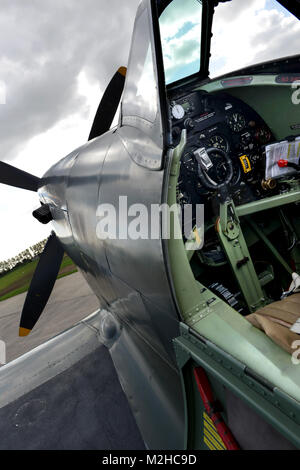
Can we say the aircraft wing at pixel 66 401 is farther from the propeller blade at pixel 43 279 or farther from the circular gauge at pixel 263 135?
the circular gauge at pixel 263 135

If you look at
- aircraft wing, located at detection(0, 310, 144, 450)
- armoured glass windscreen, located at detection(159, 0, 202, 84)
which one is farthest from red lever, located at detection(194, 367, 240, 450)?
armoured glass windscreen, located at detection(159, 0, 202, 84)

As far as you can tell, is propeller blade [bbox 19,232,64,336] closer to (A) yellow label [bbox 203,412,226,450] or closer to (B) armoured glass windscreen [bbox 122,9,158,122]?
(B) armoured glass windscreen [bbox 122,9,158,122]

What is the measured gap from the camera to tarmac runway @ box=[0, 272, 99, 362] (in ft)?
22.2

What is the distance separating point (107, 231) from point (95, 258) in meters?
0.45

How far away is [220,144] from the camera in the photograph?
297 centimetres

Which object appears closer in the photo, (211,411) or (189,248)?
(211,411)

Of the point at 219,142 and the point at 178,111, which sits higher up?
the point at 178,111

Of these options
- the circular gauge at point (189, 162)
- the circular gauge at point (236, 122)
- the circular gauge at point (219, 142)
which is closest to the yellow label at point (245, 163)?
the circular gauge at point (219, 142)

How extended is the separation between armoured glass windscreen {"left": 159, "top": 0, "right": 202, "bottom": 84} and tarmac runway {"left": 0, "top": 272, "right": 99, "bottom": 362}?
6.05 meters

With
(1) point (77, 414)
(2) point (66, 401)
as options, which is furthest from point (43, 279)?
(1) point (77, 414)

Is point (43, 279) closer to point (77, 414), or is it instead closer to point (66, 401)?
point (66, 401)

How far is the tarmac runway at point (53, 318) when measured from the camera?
6.76m

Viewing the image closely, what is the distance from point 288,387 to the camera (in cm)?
82

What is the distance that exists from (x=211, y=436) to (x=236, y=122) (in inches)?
112
